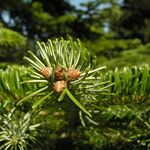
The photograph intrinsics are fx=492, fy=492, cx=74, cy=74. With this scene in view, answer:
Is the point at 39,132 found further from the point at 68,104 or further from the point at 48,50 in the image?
the point at 48,50

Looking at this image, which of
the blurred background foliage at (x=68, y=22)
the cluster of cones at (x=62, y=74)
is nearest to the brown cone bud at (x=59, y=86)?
the cluster of cones at (x=62, y=74)

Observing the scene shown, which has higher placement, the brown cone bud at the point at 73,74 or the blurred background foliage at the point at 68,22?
the blurred background foliage at the point at 68,22

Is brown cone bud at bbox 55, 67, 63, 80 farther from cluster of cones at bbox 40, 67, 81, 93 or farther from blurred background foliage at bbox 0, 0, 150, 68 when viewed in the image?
blurred background foliage at bbox 0, 0, 150, 68

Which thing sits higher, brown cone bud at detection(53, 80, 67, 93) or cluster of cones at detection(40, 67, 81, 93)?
cluster of cones at detection(40, 67, 81, 93)

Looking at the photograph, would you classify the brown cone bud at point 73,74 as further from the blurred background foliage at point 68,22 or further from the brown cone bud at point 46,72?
the blurred background foliage at point 68,22

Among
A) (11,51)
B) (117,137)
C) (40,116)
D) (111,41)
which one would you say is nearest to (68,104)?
(40,116)

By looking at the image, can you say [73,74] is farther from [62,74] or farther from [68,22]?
[68,22]

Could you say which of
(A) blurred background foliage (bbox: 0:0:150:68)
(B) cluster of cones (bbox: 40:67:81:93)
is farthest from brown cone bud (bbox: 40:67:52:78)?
(A) blurred background foliage (bbox: 0:0:150:68)

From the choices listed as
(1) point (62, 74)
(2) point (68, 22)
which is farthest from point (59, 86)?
(2) point (68, 22)
